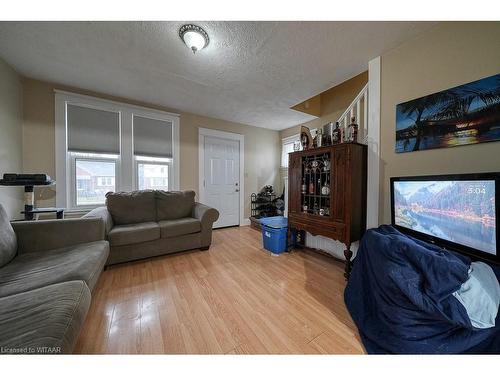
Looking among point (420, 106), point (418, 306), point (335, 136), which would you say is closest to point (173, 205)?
point (335, 136)

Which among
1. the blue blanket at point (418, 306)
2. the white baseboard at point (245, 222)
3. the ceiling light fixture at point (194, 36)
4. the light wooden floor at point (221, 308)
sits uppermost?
the ceiling light fixture at point (194, 36)

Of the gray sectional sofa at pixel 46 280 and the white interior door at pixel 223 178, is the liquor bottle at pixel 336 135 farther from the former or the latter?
the gray sectional sofa at pixel 46 280

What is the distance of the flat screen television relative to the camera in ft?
3.29

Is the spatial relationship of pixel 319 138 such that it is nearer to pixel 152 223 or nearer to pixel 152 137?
pixel 152 223

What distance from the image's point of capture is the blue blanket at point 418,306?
906 mm

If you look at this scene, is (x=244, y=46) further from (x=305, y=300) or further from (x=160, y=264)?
(x=160, y=264)

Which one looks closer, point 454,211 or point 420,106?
point 454,211

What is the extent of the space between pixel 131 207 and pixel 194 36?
2.20 m

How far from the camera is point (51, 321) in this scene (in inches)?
29.1

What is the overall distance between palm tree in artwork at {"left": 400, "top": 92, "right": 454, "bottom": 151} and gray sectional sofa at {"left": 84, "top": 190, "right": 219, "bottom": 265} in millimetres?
2452

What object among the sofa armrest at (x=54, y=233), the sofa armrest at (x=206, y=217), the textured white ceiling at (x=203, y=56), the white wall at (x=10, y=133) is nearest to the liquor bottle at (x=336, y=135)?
the textured white ceiling at (x=203, y=56)

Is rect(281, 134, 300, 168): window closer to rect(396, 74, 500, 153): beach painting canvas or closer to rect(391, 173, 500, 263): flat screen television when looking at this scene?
rect(396, 74, 500, 153): beach painting canvas

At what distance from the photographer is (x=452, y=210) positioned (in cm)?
117

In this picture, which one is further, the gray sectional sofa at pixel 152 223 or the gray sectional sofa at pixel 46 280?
the gray sectional sofa at pixel 152 223
